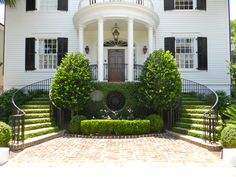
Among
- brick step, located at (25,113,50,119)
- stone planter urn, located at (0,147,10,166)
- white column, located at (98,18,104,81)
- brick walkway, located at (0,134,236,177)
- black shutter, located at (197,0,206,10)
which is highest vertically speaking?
black shutter, located at (197,0,206,10)

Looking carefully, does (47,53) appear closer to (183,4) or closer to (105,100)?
(105,100)

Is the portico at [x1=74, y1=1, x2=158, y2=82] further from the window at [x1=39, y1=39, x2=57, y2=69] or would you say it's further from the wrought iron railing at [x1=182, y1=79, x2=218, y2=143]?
the wrought iron railing at [x1=182, y1=79, x2=218, y2=143]

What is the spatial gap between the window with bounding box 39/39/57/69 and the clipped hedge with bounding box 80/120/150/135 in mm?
6555

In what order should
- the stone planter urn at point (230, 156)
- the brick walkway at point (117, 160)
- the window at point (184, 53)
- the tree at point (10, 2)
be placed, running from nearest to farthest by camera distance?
the brick walkway at point (117, 160)
the stone planter urn at point (230, 156)
the tree at point (10, 2)
the window at point (184, 53)

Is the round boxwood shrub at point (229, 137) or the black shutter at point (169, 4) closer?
the round boxwood shrub at point (229, 137)

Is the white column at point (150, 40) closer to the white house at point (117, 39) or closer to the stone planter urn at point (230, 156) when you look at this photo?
the white house at point (117, 39)

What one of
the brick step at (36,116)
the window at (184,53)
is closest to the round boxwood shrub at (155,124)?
the brick step at (36,116)

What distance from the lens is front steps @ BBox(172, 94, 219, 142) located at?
10153 mm

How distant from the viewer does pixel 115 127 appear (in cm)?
1060

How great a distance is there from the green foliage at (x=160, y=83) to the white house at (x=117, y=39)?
396 centimetres

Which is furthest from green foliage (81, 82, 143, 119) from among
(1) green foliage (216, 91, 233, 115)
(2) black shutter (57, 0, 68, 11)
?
(2) black shutter (57, 0, 68, 11)

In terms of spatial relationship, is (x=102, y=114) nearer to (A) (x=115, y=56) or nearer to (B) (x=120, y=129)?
(B) (x=120, y=129)

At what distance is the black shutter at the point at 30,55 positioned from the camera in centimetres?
1562

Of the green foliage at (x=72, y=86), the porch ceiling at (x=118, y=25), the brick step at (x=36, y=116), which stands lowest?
the brick step at (x=36, y=116)
